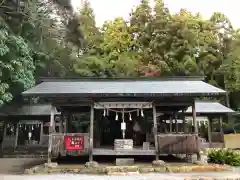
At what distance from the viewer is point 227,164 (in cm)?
1477

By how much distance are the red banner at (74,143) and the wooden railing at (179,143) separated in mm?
3816

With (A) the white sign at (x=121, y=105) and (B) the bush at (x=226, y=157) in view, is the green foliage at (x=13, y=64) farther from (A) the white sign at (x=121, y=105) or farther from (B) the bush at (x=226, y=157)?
(B) the bush at (x=226, y=157)

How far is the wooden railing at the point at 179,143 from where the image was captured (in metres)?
14.3

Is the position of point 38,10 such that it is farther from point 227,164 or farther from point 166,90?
point 227,164

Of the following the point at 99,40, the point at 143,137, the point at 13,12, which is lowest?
the point at 143,137

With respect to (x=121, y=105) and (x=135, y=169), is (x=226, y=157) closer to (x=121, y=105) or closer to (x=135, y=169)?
(x=135, y=169)

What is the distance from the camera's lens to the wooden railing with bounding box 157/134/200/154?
46.9 feet

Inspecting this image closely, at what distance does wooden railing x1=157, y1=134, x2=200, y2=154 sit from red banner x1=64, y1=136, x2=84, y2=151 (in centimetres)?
382

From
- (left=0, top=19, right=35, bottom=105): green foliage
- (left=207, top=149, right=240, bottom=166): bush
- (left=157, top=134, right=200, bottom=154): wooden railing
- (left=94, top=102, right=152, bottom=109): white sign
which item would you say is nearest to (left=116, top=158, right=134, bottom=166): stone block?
(left=157, top=134, right=200, bottom=154): wooden railing

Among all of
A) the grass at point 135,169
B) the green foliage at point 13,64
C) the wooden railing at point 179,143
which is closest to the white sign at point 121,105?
the wooden railing at point 179,143

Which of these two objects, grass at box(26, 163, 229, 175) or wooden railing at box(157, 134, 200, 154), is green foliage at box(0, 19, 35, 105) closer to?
grass at box(26, 163, 229, 175)

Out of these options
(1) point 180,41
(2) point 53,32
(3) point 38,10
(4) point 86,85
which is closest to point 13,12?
(3) point 38,10

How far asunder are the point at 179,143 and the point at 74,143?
5.08 m

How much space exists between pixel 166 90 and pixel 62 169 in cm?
611
